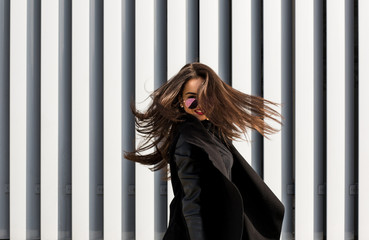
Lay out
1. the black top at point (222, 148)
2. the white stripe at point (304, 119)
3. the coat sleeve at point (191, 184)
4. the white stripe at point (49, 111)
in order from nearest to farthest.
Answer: the coat sleeve at point (191, 184)
the black top at point (222, 148)
the white stripe at point (304, 119)
the white stripe at point (49, 111)

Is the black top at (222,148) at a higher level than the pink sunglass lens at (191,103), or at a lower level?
lower

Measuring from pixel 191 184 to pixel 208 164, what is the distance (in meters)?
0.11

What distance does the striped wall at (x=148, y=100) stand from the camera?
3500 mm

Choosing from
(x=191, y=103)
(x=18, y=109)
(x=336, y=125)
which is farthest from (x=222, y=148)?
(x=18, y=109)

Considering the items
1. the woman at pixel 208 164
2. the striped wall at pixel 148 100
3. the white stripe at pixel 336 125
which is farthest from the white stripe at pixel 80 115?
the white stripe at pixel 336 125

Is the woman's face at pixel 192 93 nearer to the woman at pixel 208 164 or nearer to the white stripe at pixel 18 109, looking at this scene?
the woman at pixel 208 164

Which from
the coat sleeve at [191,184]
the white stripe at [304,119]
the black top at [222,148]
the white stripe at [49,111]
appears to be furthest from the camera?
the white stripe at [49,111]

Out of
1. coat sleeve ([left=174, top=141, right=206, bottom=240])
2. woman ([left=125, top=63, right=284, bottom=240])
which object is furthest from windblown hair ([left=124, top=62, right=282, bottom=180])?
coat sleeve ([left=174, top=141, right=206, bottom=240])

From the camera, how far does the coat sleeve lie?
1.72 metres

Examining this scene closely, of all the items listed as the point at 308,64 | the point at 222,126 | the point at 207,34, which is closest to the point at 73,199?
the point at 207,34

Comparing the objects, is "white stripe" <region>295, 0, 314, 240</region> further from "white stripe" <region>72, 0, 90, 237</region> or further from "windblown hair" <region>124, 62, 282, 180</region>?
"white stripe" <region>72, 0, 90, 237</region>

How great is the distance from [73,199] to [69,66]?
3.84 feet

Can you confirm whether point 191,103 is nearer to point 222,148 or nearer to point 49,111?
point 222,148

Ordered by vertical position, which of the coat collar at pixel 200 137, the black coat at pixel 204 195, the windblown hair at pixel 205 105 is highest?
the windblown hair at pixel 205 105
